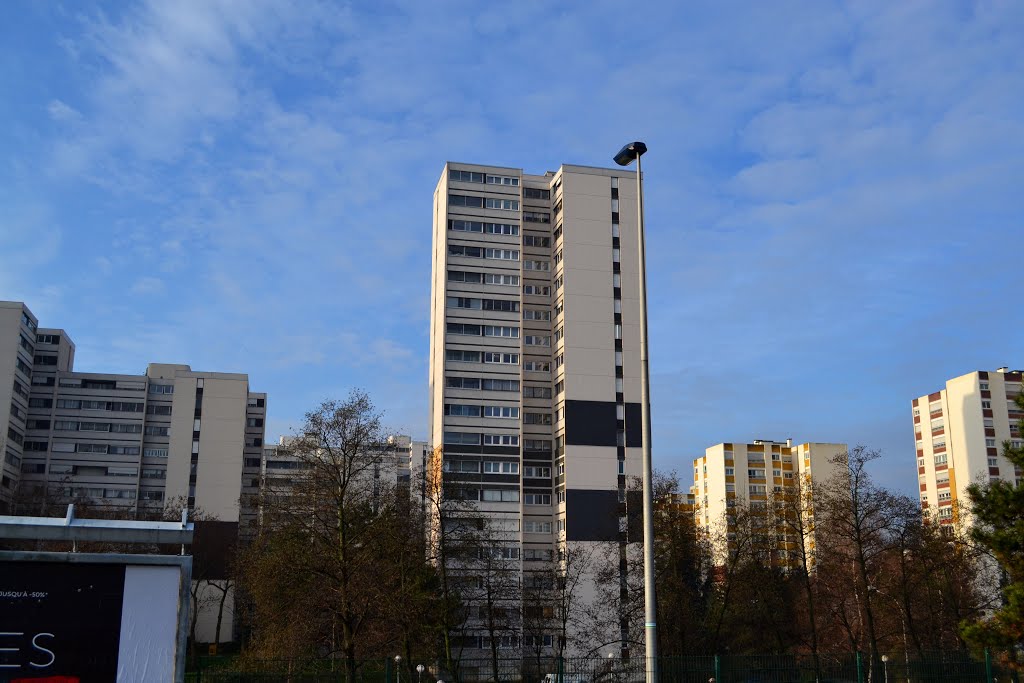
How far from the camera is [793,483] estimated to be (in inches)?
2685

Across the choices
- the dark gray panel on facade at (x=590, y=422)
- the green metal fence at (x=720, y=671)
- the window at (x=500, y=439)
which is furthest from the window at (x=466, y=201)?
the green metal fence at (x=720, y=671)

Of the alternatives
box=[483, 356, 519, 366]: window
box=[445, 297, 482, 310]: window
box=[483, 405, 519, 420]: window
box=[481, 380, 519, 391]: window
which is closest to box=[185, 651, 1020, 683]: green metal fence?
box=[483, 405, 519, 420]: window

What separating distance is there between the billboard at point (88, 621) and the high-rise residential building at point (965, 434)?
4348 inches

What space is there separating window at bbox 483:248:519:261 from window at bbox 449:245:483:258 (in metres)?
0.59

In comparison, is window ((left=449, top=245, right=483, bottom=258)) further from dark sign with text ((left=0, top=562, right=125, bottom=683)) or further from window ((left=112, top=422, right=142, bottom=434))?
dark sign with text ((left=0, top=562, right=125, bottom=683))

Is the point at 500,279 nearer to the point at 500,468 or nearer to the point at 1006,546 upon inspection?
the point at 500,468

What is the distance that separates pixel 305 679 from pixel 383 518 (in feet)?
41.0

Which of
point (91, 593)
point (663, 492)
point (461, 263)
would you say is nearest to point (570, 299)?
point (461, 263)

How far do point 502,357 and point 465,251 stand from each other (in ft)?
34.9

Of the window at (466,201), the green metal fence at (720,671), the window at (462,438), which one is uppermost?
the window at (466,201)

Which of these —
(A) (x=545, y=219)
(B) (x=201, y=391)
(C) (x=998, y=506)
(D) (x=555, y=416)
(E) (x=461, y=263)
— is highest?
(A) (x=545, y=219)

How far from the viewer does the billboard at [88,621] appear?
47.7 feet

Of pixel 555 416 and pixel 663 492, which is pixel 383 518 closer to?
pixel 663 492

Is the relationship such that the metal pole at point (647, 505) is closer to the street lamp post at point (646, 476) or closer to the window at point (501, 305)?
the street lamp post at point (646, 476)
